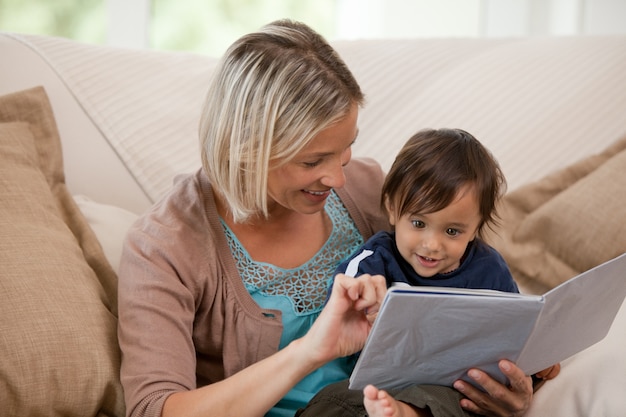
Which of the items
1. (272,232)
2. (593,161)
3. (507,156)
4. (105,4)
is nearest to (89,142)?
(272,232)

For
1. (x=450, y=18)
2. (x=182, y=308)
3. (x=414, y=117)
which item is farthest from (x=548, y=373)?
(x=450, y=18)

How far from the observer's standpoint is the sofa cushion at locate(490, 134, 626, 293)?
70.1 inches

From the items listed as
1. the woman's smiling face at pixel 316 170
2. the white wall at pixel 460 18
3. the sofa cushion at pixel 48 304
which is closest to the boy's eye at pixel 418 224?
the woman's smiling face at pixel 316 170

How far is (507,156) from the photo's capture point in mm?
1953

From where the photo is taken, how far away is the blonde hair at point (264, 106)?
54.8 inches

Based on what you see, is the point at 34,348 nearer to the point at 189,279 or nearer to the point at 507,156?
the point at 189,279

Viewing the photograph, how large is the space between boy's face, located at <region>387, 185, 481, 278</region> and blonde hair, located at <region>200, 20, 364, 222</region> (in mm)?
247

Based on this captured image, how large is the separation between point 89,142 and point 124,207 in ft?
0.57

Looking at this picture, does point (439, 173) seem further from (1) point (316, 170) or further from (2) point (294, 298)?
(2) point (294, 298)

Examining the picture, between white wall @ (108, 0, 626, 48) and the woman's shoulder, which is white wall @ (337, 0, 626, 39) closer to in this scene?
white wall @ (108, 0, 626, 48)

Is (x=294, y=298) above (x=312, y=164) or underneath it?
underneath

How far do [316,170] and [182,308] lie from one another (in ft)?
1.12

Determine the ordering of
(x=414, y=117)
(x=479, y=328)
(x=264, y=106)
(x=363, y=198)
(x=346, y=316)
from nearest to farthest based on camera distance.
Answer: (x=479, y=328), (x=346, y=316), (x=264, y=106), (x=363, y=198), (x=414, y=117)

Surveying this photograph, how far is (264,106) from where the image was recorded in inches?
54.9
